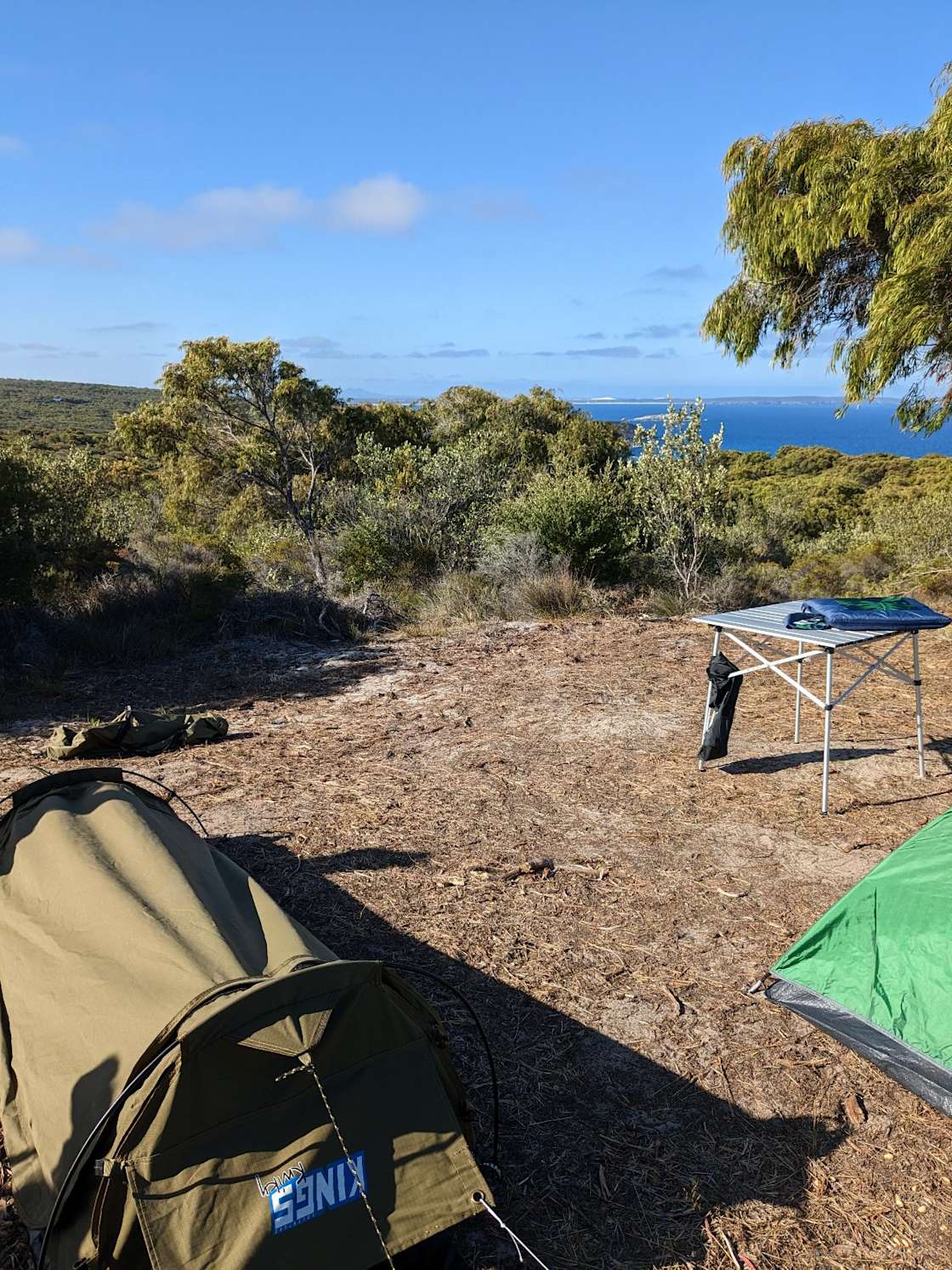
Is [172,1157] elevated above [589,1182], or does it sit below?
above

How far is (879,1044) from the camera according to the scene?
3.53m

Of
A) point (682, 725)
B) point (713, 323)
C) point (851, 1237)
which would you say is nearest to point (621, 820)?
point (682, 725)

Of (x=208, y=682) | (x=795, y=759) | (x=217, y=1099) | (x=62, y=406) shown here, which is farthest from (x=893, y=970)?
(x=62, y=406)

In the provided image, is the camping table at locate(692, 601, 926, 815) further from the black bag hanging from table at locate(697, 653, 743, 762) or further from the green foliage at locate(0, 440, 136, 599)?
→ the green foliage at locate(0, 440, 136, 599)

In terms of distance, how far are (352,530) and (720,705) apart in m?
10.5

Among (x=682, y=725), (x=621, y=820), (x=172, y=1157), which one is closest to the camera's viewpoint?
(x=172, y=1157)

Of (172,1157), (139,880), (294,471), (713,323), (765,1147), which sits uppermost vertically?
(713,323)

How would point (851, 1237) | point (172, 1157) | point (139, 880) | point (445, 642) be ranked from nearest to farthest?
point (172, 1157), point (851, 1237), point (139, 880), point (445, 642)

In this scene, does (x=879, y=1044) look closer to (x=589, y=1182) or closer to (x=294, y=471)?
(x=589, y=1182)

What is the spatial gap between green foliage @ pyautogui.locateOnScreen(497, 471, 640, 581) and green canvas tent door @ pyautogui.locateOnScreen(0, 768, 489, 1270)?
10.4 meters

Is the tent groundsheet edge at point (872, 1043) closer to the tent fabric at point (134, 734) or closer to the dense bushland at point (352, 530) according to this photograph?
the tent fabric at point (134, 734)

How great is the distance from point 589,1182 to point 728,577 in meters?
11.0

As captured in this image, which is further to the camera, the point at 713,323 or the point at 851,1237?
the point at 713,323

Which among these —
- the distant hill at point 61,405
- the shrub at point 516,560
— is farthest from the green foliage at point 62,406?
the shrub at point 516,560
